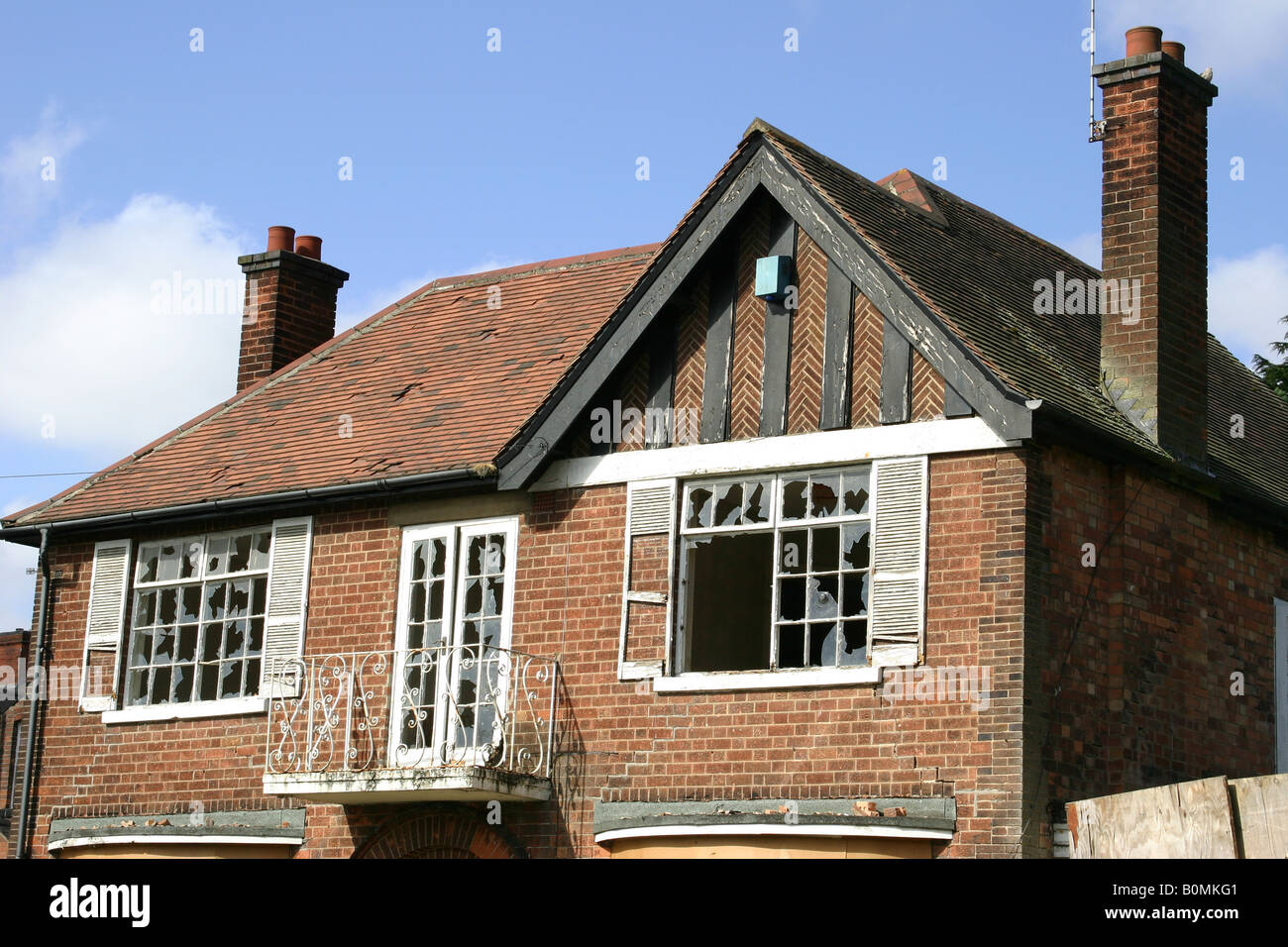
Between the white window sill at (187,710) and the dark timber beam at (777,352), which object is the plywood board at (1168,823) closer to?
the dark timber beam at (777,352)

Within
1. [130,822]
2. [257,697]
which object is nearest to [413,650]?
[257,697]

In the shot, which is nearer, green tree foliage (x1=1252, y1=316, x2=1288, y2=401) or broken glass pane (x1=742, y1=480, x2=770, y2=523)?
broken glass pane (x1=742, y1=480, x2=770, y2=523)

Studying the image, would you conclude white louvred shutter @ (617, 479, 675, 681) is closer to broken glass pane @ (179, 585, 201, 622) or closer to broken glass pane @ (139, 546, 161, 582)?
broken glass pane @ (179, 585, 201, 622)

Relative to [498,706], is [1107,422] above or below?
above

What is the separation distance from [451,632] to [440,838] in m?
1.83

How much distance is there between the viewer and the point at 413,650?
581 inches

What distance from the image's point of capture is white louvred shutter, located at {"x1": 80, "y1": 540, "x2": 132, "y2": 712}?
58.3 feet

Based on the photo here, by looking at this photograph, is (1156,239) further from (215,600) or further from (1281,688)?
(215,600)

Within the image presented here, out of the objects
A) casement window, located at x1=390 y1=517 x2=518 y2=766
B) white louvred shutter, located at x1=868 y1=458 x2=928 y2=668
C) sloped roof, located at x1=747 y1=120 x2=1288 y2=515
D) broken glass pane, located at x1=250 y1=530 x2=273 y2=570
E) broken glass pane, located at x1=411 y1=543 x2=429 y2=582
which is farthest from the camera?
broken glass pane, located at x1=250 y1=530 x2=273 y2=570

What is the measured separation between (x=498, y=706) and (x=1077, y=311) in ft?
23.6

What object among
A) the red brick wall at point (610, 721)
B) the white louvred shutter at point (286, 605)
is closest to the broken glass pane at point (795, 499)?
the red brick wall at point (610, 721)

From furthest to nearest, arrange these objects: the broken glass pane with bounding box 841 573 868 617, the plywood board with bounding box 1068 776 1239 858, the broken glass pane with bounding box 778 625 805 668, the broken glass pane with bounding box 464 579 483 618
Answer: the broken glass pane with bounding box 464 579 483 618
the broken glass pane with bounding box 778 625 805 668
the broken glass pane with bounding box 841 573 868 617
the plywood board with bounding box 1068 776 1239 858

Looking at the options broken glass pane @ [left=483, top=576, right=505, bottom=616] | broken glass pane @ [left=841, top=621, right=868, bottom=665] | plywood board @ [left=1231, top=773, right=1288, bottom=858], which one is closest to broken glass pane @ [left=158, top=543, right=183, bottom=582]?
broken glass pane @ [left=483, top=576, right=505, bottom=616]
